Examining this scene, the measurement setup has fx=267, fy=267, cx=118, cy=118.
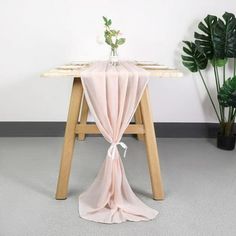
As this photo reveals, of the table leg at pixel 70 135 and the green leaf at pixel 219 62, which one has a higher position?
the green leaf at pixel 219 62

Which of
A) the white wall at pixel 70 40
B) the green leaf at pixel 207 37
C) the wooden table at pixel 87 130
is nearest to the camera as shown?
the wooden table at pixel 87 130

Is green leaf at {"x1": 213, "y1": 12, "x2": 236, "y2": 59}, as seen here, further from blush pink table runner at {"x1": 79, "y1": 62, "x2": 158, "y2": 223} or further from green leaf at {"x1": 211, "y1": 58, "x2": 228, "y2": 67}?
blush pink table runner at {"x1": 79, "y1": 62, "x2": 158, "y2": 223}

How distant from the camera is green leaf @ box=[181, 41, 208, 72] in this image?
86.4 inches

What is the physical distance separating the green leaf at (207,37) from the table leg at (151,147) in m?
1.04

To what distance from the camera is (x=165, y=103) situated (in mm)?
2463

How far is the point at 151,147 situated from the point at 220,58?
116 cm

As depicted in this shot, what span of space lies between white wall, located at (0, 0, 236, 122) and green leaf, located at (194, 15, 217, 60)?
0.60ft

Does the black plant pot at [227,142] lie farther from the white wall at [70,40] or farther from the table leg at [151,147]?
the table leg at [151,147]

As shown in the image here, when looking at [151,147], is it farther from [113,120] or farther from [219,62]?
[219,62]

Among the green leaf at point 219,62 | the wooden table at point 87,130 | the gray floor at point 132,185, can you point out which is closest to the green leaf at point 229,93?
the green leaf at point 219,62

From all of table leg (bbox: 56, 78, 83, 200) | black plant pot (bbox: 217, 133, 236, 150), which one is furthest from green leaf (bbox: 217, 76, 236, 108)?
table leg (bbox: 56, 78, 83, 200)

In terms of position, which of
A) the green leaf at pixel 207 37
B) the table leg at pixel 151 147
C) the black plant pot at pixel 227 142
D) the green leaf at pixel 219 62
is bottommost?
the black plant pot at pixel 227 142

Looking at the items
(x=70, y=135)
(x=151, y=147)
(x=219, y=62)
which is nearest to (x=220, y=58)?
(x=219, y=62)

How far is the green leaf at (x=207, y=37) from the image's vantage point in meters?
2.10
